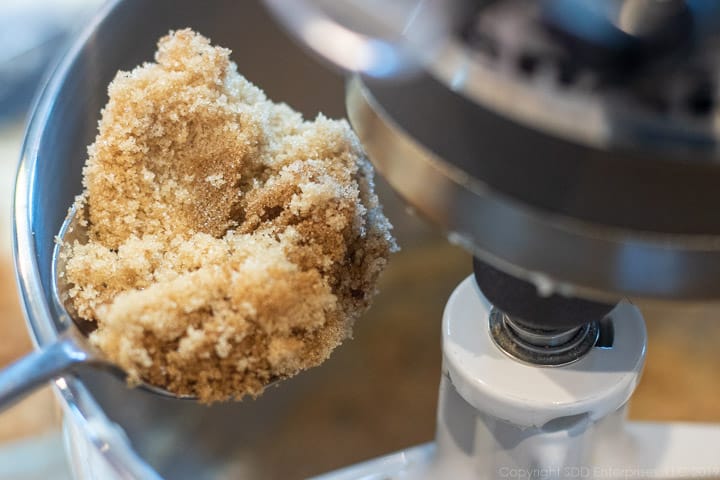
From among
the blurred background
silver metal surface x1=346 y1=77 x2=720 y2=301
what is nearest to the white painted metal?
silver metal surface x1=346 y1=77 x2=720 y2=301

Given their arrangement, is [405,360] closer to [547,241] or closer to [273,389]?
[273,389]

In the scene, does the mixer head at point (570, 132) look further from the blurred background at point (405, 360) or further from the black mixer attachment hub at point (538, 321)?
the blurred background at point (405, 360)

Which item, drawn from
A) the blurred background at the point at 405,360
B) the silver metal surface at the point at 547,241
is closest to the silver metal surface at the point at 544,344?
the silver metal surface at the point at 547,241

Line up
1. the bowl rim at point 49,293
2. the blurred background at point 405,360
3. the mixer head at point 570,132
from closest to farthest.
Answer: the mixer head at point 570,132 < the bowl rim at point 49,293 < the blurred background at point 405,360

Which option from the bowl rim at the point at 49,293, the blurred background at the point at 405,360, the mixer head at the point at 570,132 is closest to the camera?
the mixer head at the point at 570,132

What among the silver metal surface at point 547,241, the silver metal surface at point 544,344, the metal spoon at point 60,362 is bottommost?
the silver metal surface at point 544,344

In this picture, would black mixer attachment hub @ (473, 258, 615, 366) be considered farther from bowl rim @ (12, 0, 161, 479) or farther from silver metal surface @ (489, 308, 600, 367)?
bowl rim @ (12, 0, 161, 479)

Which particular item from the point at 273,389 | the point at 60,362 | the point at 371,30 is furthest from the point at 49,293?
the point at 273,389

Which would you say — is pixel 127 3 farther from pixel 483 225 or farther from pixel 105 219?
pixel 483 225
